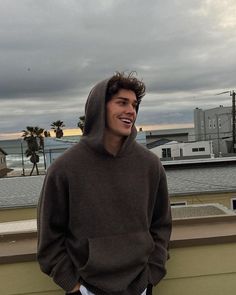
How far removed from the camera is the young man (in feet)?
6.68

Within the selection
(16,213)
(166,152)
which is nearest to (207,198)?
(16,213)

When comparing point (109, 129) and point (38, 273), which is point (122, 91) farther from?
point (38, 273)

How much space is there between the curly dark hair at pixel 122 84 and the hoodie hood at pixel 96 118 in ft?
0.10

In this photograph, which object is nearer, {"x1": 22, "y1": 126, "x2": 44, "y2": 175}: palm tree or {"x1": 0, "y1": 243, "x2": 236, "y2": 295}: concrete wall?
{"x1": 0, "y1": 243, "x2": 236, "y2": 295}: concrete wall

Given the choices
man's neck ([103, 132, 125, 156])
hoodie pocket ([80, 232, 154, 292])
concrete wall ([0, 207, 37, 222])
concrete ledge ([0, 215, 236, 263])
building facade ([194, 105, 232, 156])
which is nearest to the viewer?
hoodie pocket ([80, 232, 154, 292])

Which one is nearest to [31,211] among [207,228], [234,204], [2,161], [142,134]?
[234,204]

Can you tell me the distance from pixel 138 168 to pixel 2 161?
6820cm

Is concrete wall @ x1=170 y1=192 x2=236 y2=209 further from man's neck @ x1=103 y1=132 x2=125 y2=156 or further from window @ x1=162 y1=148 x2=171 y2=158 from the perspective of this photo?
window @ x1=162 y1=148 x2=171 y2=158

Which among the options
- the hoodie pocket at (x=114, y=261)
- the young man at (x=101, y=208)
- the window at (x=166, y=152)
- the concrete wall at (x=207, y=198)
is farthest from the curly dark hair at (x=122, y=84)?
the window at (x=166, y=152)

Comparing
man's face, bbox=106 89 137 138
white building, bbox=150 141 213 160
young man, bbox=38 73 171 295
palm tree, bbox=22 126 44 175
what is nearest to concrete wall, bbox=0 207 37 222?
young man, bbox=38 73 171 295

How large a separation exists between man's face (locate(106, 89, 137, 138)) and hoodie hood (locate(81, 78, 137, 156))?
4 centimetres

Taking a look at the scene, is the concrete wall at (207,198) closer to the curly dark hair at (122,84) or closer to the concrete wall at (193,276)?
the concrete wall at (193,276)

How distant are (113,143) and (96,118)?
6.1 inches

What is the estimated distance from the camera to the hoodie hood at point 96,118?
2057mm
